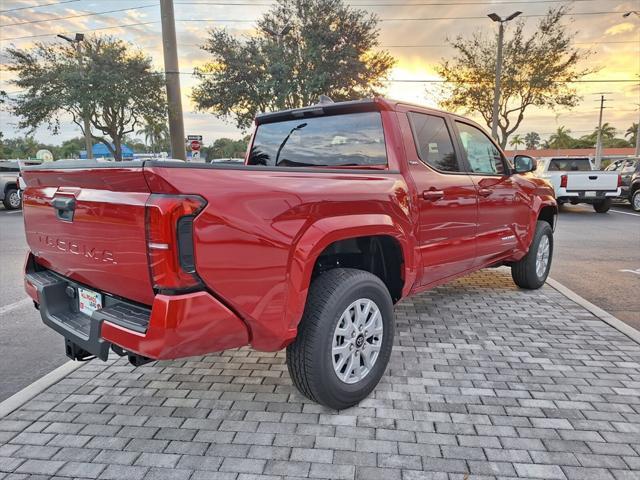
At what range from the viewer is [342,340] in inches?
110

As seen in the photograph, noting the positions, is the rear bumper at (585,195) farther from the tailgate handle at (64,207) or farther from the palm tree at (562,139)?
→ the palm tree at (562,139)

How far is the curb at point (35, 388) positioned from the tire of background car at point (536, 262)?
455cm

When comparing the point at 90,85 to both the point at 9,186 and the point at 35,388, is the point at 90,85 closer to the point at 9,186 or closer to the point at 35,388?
the point at 9,186

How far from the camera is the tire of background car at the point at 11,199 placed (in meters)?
15.0

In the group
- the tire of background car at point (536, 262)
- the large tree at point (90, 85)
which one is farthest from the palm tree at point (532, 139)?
the tire of background car at point (536, 262)

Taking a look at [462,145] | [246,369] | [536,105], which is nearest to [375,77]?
[536,105]

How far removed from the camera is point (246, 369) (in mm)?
3385

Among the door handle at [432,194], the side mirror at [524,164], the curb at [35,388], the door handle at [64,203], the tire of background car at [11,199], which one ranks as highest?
the side mirror at [524,164]

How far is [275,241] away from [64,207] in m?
1.15

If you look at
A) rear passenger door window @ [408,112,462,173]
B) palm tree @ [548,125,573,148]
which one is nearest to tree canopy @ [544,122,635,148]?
palm tree @ [548,125,573,148]

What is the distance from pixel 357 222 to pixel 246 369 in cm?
146

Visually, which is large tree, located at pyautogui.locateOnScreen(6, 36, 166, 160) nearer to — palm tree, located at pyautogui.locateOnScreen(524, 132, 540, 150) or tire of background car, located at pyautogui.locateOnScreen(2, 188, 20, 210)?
tire of background car, located at pyautogui.locateOnScreen(2, 188, 20, 210)

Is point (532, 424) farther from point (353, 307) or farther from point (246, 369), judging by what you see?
point (246, 369)

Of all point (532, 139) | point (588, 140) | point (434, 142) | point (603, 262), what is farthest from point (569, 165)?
point (532, 139)
